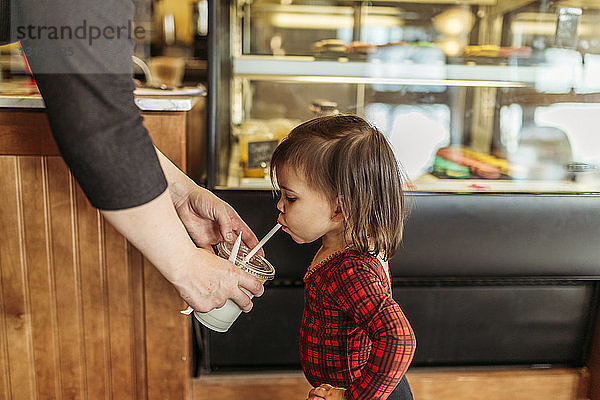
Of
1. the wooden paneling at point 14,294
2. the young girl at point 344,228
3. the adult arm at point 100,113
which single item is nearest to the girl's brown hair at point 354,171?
the young girl at point 344,228

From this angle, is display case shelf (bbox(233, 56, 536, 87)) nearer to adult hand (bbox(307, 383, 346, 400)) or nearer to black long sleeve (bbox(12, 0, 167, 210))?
black long sleeve (bbox(12, 0, 167, 210))

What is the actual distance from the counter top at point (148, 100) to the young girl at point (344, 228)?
1.04ft

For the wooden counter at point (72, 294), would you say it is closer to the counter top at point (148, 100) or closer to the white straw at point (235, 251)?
the counter top at point (148, 100)

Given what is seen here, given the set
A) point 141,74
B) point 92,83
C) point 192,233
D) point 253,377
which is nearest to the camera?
point 92,83

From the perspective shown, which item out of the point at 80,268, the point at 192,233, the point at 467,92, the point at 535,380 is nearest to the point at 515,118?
the point at 467,92

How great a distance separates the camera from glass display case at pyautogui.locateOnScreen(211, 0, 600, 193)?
166cm

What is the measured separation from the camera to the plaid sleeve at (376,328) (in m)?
0.99

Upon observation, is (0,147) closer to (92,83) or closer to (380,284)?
(92,83)

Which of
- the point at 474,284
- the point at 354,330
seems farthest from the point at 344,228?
the point at 474,284

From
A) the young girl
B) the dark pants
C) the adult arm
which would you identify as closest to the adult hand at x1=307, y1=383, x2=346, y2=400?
the young girl

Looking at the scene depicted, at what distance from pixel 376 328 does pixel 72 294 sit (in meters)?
0.79

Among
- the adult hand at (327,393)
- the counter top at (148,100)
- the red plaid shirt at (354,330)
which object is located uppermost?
the counter top at (148,100)

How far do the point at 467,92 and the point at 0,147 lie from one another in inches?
51.7

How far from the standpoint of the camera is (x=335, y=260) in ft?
3.68
